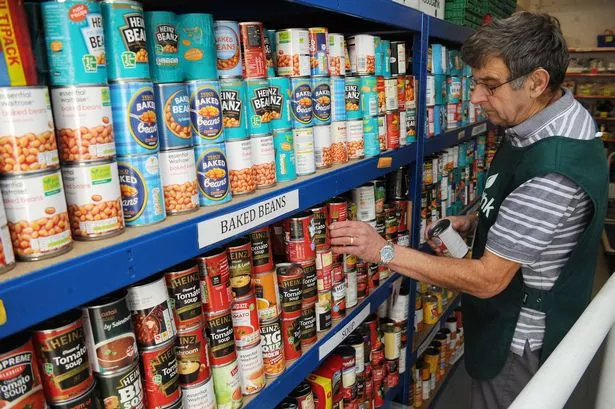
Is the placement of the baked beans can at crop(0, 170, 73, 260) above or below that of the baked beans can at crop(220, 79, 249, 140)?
below

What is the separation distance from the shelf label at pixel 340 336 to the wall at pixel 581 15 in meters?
7.89

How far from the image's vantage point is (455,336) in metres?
3.62

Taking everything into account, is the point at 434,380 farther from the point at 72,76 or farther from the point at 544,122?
the point at 72,76

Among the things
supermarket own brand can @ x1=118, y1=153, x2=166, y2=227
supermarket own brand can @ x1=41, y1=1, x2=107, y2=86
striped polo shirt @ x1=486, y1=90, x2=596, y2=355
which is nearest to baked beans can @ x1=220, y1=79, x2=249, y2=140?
supermarket own brand can @ x1=118, y1=153, x2=166, y2=227

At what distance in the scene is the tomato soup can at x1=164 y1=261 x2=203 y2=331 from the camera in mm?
1021

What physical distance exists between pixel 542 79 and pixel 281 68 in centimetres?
94

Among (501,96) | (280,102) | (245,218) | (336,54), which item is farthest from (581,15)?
(245,218)

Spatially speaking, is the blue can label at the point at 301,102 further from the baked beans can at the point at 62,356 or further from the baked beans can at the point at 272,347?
the baked beans can at the point at 62,356

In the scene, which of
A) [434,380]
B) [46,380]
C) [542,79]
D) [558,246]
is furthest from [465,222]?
[46,380]

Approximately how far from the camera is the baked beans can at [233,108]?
1.09 meters

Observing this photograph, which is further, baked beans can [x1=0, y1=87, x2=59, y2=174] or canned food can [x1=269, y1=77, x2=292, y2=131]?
canned food can [x1=269, y1=77, x2=292, y2=131]

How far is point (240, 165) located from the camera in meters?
1.14

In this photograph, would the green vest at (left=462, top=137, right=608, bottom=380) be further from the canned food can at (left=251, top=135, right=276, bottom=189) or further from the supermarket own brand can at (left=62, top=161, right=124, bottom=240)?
the supermarket own brand can at (left=62, top=161, right=124, bottom=240)

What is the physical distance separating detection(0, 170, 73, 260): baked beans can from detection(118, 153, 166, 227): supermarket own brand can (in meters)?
0.15
